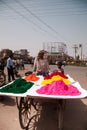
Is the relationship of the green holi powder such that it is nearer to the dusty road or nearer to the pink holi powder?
the pink holi powder

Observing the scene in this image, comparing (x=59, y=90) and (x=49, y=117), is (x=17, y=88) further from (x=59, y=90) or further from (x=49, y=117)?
(x=49, y=117)

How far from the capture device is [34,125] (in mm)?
6121

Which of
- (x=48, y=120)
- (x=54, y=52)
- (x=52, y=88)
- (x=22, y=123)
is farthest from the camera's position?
(x=54, y=52)

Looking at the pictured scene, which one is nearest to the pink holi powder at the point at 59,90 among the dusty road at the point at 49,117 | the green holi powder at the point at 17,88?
the green holi powder at the point at 17,88

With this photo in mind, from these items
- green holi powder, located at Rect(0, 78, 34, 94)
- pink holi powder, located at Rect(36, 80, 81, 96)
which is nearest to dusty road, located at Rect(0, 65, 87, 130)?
green holi powder, located at Rect(0, 78, 34, 94)

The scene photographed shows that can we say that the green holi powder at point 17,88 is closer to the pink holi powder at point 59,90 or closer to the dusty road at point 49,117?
the pink holi powder at point 59,90

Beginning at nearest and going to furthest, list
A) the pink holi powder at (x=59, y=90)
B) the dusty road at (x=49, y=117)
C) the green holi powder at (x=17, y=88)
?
1. the pink holi powder at (x=59, y=90)
2. the green holi powder at (x=17, y=88)
3. the dusty road at (x=49, y=117)

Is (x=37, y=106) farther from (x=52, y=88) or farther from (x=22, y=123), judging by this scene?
(x=52, y=88)

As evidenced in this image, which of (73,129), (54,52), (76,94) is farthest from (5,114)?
(54,52)

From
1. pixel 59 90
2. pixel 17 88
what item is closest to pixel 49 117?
pixel 17 88

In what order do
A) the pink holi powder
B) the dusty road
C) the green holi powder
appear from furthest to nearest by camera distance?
the dusty road
the green holi powder
the pink holi powder

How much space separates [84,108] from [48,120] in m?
1.75

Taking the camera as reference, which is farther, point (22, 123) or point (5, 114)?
point (5, 114)

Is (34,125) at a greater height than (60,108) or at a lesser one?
lesser
